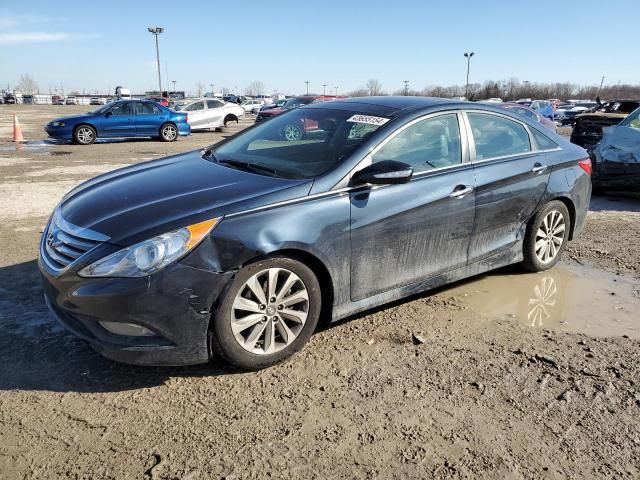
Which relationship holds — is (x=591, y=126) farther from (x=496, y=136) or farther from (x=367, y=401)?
(x=367, y=401)

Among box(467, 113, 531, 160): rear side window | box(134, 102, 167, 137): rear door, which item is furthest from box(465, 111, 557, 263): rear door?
box(134, 102, 167, 137): rear door

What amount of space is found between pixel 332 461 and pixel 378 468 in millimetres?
217

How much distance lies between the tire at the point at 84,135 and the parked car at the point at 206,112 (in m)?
7.01

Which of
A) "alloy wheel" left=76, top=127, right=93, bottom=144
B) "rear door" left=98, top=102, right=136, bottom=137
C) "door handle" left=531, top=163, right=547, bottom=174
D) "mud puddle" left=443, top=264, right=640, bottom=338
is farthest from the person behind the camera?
"rear door" left=98, top=102, right=136, bottom=137

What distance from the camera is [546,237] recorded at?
195 inches

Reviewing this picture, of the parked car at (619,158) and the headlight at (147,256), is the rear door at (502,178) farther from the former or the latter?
the parked car at (619,158)

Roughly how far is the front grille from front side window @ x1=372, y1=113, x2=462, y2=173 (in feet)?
6.15

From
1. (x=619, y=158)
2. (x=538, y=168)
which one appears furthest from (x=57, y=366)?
(x=619, y=158)

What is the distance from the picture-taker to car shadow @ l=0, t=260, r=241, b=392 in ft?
10.1

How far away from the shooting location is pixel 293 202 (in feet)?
10.6

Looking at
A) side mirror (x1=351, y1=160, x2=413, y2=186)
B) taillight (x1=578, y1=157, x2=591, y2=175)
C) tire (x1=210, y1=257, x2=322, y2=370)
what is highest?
side mirror (x1=351, y1=160, x2=413, y2=186)

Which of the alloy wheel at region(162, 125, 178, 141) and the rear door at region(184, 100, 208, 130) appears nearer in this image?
the alloy wheel at region(162, 125, 178, 141)

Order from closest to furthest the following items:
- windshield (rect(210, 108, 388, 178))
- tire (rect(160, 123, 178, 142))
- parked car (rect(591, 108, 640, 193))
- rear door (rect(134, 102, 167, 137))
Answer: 1. windshield (rect(210, 108, 388, 178))
2. parked car (rect(591, 108, 640, 193))
3. rear door (rect(134, 102, 167, 137))
4. tire (rect(160, 123, 178, 142))

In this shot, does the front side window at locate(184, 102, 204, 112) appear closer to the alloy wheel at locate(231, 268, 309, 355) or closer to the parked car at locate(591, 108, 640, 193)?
the parked car at locate(591, 108, 640, 193)
